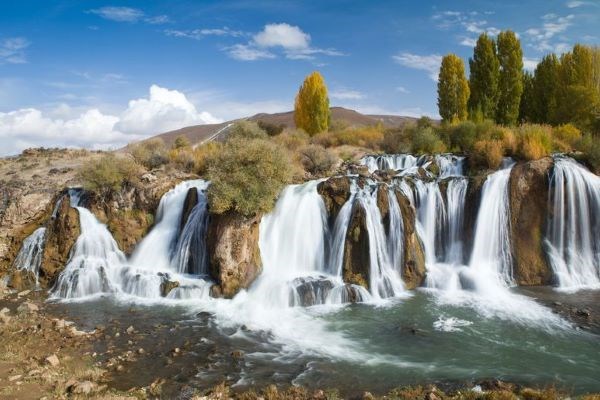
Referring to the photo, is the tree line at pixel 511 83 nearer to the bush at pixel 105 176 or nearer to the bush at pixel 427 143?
the bush at pixel 427 143

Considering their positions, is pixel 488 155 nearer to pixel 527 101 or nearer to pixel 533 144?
pixel 533 144

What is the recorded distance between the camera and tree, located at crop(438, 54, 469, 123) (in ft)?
123

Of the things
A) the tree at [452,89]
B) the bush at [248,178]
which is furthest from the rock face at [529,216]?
the tree at [452,89]

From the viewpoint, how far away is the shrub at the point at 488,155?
760 inches

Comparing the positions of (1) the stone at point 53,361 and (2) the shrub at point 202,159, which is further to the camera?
(2) the shrub at point 202,159

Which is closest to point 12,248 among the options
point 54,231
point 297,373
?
point 54,231

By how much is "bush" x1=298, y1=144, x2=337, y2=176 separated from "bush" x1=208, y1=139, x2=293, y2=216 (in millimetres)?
5816

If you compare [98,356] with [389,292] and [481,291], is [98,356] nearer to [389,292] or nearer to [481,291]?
[389,292]

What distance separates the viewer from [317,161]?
23.3 m

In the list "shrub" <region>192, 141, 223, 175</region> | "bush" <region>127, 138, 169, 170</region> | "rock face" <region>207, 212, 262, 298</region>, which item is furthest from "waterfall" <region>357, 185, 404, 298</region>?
"bush" <region>127, 138, 169, 170</region>

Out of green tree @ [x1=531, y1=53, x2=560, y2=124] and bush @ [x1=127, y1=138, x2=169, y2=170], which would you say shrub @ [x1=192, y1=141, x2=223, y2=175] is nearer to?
bush @ [x1=127, y1=138, x2=169, y2=170]

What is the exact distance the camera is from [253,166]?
54.5ft

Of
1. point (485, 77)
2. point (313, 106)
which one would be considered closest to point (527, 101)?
point (485, 77)

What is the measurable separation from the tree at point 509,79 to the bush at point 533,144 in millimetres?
12877
